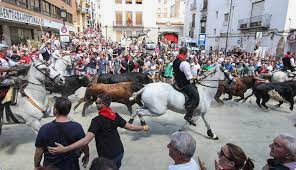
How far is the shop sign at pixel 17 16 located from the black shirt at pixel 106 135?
16590 mm

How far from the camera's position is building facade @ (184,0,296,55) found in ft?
66.6

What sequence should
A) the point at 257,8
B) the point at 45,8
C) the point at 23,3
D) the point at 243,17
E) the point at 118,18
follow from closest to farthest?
the point at 23,3, the point at 257,8, the point at 243,17, the point at 45,8, the point at 118,18

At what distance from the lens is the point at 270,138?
267 inches

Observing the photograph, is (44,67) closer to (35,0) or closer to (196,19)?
(35,0)

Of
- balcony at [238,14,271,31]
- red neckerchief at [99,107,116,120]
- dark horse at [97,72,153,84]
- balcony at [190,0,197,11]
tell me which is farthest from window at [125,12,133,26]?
red neckerchief at [99,107,116,120]

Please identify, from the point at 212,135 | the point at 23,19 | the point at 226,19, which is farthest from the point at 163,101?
the point at 226,19

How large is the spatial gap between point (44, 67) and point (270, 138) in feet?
20.0

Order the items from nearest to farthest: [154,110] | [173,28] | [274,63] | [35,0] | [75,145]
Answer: [75,145], [154,110], [274,63], [35,0], [173,28]

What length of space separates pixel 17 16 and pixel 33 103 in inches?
666

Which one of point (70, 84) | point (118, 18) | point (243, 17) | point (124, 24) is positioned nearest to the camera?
point (70, 84)

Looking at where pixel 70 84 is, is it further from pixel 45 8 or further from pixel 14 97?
pixel 45 8

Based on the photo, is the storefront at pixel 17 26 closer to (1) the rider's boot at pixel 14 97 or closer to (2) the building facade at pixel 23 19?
(2) the building facade at pixel 23 19

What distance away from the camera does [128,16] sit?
2119 inches

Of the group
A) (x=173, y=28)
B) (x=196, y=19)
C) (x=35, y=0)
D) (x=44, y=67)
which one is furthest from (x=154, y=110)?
(x=173, y=28)
